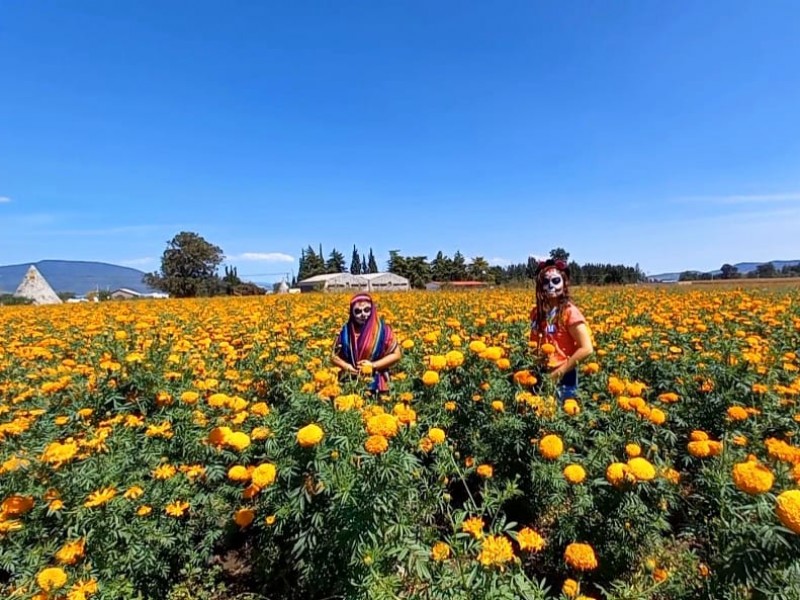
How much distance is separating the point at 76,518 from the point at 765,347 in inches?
179

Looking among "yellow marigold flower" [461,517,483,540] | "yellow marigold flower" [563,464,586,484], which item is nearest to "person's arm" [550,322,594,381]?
"yellow marigold flower" [563,464,586,484]

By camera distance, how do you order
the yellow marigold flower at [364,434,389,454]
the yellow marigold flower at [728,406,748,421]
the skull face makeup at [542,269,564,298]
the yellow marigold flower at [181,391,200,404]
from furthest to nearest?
the skull face makeup at [542,269,564,298] → the yellow marigold flower at [181,391,200,404] → the yellow marigold flower at [728,406,748,421] → the yellow marigold flower at [364,434,389,454]

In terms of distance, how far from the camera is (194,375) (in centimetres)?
285

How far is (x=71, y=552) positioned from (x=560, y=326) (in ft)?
9.48

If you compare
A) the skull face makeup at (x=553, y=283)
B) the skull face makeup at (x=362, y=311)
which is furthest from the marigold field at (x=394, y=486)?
the skull face makeup at (x=362, y=311)

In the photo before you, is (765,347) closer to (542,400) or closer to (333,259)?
(542,400)

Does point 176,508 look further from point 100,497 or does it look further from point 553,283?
point 553,283

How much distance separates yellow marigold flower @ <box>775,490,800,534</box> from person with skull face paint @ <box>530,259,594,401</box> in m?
1.65

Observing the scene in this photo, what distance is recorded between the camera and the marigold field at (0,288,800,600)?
1.30 meters

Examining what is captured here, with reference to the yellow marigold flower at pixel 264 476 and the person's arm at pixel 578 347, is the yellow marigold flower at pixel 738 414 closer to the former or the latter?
the person's arm at pixel 578 347

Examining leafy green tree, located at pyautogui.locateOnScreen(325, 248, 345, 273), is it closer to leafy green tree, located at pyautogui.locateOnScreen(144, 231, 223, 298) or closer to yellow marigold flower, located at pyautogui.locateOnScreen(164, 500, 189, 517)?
leafy green tree, located at pyautogui.locateOnScreen(144, 231, 223, 298)

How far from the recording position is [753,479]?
1.19m

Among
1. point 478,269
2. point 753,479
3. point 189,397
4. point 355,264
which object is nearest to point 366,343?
point 189,397

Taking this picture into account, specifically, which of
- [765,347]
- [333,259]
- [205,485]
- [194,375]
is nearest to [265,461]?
[205,485]
